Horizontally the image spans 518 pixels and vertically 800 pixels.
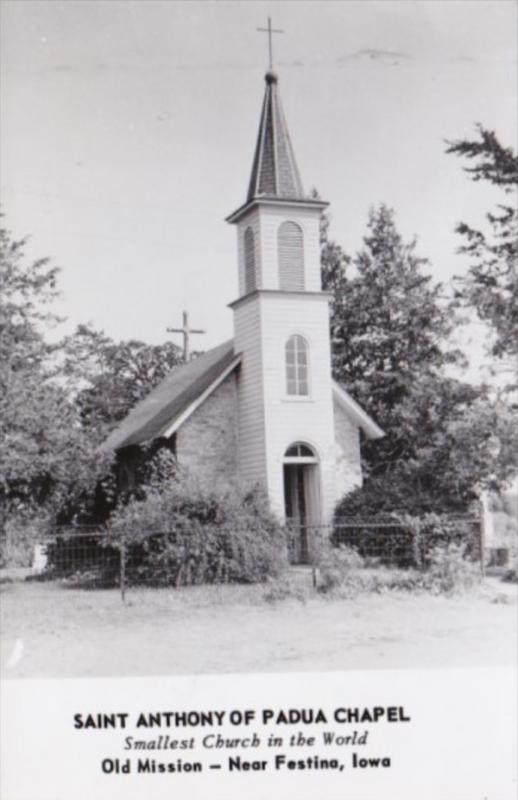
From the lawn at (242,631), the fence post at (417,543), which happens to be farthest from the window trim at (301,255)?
the lawn at (242,631)

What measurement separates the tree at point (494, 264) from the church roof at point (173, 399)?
690 centimetres

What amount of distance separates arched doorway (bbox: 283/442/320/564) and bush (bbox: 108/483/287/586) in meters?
1.69

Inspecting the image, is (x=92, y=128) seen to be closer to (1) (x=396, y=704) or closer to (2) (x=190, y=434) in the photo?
(1) (x=396, y=704)

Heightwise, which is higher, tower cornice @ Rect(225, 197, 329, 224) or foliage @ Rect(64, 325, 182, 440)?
tower cornice @ Rect(225, 197, 329, 224)

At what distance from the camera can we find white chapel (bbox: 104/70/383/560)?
1884 centimetres

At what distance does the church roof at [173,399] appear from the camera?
19.4 m

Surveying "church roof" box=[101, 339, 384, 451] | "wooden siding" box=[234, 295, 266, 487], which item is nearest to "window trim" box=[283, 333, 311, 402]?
"wooden siding" box=[234, 295, 266, 487]

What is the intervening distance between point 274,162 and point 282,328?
3.97 metres

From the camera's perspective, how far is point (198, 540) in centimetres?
1487

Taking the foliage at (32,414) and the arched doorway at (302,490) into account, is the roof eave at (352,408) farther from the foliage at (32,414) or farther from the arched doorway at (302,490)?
the foliage at (32,414)

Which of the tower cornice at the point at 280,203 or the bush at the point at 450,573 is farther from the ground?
the tower cornice at the point at 280,203

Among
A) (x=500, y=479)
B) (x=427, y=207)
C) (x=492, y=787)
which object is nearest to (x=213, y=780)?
(x=492, y=787)

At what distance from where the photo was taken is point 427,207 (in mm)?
12453

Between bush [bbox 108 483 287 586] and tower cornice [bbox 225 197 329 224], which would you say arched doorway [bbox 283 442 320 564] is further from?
tower cornice [bbox 225 197 329 224]
